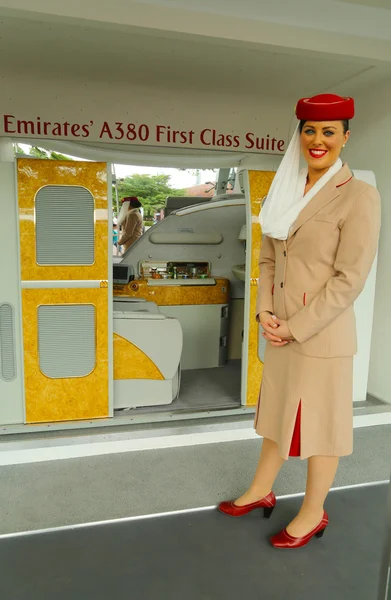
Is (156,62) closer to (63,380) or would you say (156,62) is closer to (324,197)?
(324,197)

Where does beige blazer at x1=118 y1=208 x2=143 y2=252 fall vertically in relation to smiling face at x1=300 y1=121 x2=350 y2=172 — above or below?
below

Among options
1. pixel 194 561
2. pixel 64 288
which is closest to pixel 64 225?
pixel 64 288

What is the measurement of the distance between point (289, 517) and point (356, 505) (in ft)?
1.36

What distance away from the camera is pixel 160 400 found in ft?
12.0

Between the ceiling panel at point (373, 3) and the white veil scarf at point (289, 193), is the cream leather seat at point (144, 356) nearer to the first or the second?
the white veil scarf at point (289, 193)

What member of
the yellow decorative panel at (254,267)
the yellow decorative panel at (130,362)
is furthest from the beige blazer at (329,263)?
the yellow decorative panel at (130,362)

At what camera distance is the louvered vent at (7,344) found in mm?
3148

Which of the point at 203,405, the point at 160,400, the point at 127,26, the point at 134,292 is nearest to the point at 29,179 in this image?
the point at 127,26

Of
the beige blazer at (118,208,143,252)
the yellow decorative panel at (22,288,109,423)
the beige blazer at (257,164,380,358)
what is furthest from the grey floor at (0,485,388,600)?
the beige blazer at (118,208,143,252)

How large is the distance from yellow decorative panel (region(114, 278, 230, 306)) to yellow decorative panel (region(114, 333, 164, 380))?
0.88 metres

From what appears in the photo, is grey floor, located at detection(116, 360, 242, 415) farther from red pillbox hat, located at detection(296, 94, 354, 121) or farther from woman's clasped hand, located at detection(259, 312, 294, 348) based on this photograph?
red pillbox hat, located at detection(296, 94, 354, 121)

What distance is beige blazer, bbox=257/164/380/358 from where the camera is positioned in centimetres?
178

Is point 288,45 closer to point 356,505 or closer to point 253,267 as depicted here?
point 253,267

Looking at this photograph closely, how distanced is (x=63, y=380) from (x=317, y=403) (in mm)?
1976
